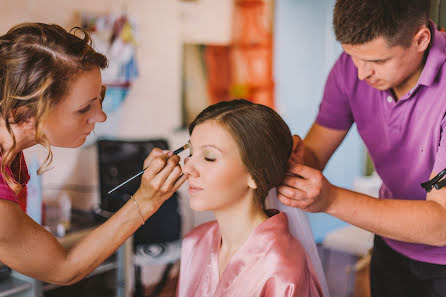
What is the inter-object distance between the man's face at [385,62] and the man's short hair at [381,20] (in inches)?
0.8

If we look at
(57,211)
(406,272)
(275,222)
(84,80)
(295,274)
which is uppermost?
(84,80)

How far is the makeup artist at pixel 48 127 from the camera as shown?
3.68 ft

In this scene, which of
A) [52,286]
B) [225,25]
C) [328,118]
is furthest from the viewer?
[225,25]

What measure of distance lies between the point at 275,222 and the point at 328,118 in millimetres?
515

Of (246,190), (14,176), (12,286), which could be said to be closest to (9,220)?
(14,176)

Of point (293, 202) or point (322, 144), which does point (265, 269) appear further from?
point (322, 144)

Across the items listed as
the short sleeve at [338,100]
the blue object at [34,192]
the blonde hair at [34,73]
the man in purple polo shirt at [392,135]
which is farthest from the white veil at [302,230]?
the blue object at [34,192]

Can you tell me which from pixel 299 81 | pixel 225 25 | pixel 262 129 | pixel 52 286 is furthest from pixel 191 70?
pixel 262 129

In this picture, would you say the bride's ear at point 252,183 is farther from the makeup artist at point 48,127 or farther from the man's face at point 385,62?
the man's face at point 385,62

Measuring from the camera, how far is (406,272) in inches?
61.8

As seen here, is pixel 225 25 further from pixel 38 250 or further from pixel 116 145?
pixel 38 250

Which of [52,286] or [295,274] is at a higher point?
[295,274]

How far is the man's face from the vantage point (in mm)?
1342

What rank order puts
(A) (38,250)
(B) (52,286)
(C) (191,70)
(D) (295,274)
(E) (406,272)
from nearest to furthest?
(A) (38,250) → (D) (295,274) → (E) (406,272) → (B) (52,286) → (C) (191,70)
